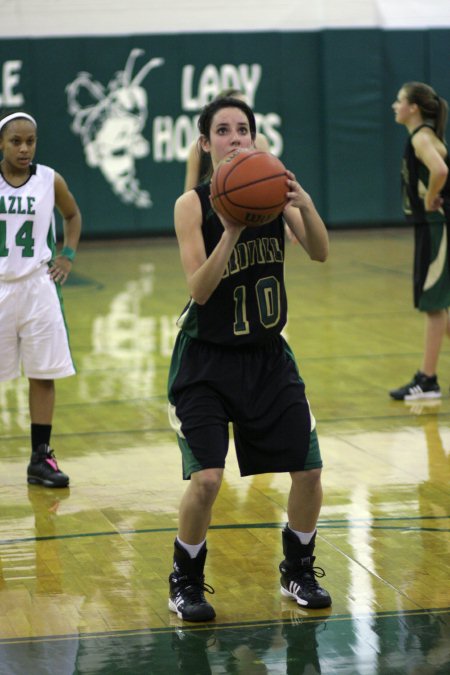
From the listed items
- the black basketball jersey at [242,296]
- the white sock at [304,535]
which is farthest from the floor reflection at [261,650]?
the black basketball jersey at [242,296]

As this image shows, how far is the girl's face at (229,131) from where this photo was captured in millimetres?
4047

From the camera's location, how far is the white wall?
15320mm

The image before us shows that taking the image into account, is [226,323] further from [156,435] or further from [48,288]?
[156,435]

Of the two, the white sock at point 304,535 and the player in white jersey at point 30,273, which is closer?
the white sock at point 304,535

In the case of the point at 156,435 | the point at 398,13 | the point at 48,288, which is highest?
the point at 398,13

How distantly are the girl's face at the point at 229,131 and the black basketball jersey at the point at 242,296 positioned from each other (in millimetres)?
147

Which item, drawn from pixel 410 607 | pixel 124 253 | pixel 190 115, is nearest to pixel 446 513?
pixel 410 607

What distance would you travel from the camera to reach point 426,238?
7645 mm

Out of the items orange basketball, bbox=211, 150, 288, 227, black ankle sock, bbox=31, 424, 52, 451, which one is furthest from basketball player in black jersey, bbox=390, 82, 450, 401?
orange basketball, bbox=211, 150, 288, 227

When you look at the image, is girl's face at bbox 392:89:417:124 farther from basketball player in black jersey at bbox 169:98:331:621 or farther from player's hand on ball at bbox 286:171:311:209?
player's hand on ball at bbox 286:171:311:209

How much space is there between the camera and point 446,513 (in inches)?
208

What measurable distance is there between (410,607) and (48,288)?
96.4 inches

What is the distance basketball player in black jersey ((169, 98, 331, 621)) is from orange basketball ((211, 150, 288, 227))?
169mm

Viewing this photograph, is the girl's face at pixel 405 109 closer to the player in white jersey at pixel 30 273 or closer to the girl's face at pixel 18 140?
the player in white jersey at pixel 30 273
